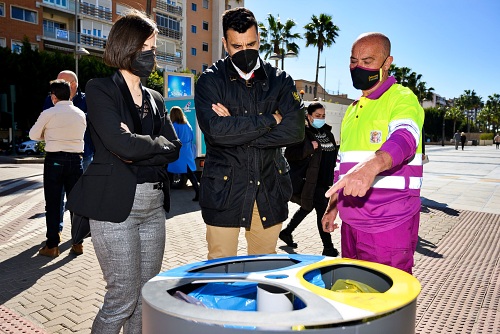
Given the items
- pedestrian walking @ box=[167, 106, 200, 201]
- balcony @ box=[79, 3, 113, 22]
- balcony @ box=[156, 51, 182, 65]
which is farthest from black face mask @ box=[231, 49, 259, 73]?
balcony @ box=[156, 51, 182, 65]

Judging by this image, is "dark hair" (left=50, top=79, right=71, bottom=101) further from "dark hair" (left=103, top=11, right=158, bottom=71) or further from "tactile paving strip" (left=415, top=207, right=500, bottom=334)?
"tactile paving strip" (left=415, top=207, right=500, bottom=334)

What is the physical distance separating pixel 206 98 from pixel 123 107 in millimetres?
521

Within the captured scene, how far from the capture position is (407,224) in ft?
7.76

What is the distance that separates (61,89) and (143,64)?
2873 mm

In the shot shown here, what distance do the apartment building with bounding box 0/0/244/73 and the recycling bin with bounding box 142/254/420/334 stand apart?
26015 millimetres

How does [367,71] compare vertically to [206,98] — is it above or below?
above

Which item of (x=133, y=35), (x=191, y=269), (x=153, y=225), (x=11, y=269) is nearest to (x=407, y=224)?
(x=191, y=269)

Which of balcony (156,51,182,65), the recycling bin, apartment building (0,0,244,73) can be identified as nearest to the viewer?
the recycling bin

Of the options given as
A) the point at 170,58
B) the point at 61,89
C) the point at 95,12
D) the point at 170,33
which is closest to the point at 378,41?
the point at 61,89


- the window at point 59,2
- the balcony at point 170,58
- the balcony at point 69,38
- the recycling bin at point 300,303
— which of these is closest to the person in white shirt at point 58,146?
the recycling bin at point 300,303

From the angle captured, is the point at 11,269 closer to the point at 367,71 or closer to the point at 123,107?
the point at 123,107

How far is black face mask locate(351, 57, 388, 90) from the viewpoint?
98.3 inches

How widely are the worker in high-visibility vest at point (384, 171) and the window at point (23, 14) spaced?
4102 cm

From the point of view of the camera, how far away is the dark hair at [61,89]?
16.1 ft
